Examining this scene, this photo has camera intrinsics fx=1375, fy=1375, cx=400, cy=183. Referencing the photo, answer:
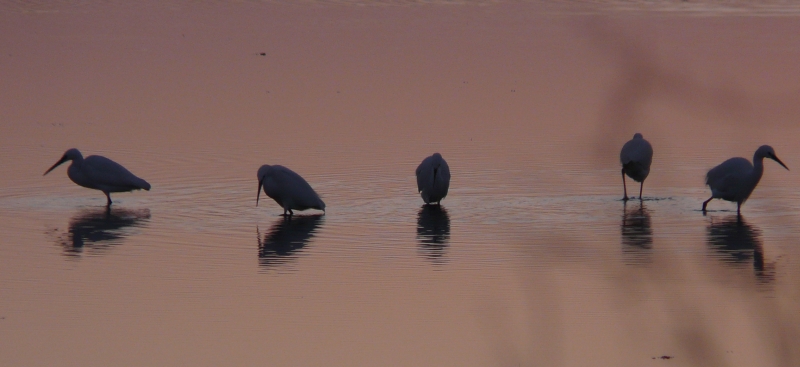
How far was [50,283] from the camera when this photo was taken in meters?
8.65

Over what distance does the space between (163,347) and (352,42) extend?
68.8ft

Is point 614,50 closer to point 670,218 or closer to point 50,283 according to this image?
point 50,283

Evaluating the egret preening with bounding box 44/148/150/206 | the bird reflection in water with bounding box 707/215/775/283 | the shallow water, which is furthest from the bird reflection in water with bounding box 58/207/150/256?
the bird reflection in water with bounding box 707/215/775/283

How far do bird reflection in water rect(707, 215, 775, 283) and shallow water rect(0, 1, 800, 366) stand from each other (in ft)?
0.16

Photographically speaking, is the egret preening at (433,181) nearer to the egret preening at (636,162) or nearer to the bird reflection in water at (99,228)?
the egret preening at (636,162)

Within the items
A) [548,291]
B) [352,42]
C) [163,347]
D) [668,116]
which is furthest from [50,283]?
[352,42]

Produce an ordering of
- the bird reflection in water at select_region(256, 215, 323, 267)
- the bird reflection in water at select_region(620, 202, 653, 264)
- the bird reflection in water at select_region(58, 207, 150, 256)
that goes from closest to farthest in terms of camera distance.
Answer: the bird reflection in water at select_region(620, 202, 653, 264), the bird reflection in water at select_region(256, 215, 323, 267), the bird reflection in water at select_region(58, 207, 150, 256)

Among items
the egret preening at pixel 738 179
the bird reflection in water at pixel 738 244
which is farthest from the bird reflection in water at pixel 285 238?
the egret preening at pixel 738 179

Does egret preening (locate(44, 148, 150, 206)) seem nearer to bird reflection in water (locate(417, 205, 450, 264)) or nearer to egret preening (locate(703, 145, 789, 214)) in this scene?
bird reflection in water (locate(417, 205, 450, 264))

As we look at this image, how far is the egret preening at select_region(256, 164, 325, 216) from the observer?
11586 mm

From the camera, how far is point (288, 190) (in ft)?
38.3

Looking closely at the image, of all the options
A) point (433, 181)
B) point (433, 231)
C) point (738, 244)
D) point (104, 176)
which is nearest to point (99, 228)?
→ point (104, 176)

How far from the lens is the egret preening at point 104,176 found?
12.4 m

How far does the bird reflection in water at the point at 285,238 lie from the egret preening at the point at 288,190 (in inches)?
5.1
